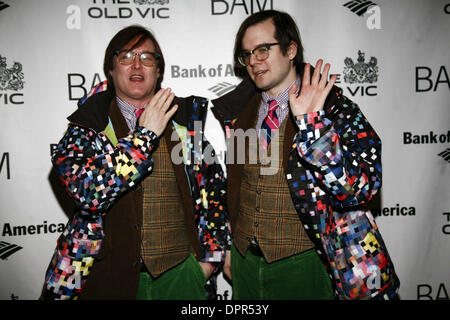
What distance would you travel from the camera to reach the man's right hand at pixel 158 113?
5.29 feet

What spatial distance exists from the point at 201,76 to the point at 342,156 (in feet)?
4.63

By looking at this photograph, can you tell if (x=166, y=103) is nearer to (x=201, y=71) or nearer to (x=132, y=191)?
(x=132, y=191)

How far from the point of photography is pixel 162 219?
68.1 inches

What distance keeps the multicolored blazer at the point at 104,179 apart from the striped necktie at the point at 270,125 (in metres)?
0.34

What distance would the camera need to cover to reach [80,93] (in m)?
2.39

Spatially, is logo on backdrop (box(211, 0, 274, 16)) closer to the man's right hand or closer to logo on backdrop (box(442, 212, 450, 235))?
the man's right hand

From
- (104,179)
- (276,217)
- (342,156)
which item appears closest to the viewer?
(342,156)

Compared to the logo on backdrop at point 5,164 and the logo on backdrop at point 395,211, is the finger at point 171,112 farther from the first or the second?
the logo on backdrop at point 395,211

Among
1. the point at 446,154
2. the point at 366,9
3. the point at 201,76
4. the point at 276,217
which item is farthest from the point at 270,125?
the point at 446,154

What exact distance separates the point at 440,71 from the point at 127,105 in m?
2.31

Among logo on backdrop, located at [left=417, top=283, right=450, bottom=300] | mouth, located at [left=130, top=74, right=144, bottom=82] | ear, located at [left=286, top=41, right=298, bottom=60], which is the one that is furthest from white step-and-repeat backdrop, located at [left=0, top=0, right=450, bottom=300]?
mouth, located at [left=130, top=74, right=144, bottom=82]

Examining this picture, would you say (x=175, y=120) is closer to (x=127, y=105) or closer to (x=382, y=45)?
(x=127, y=105)

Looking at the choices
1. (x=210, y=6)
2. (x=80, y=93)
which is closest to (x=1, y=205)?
(x=80, y=93)
